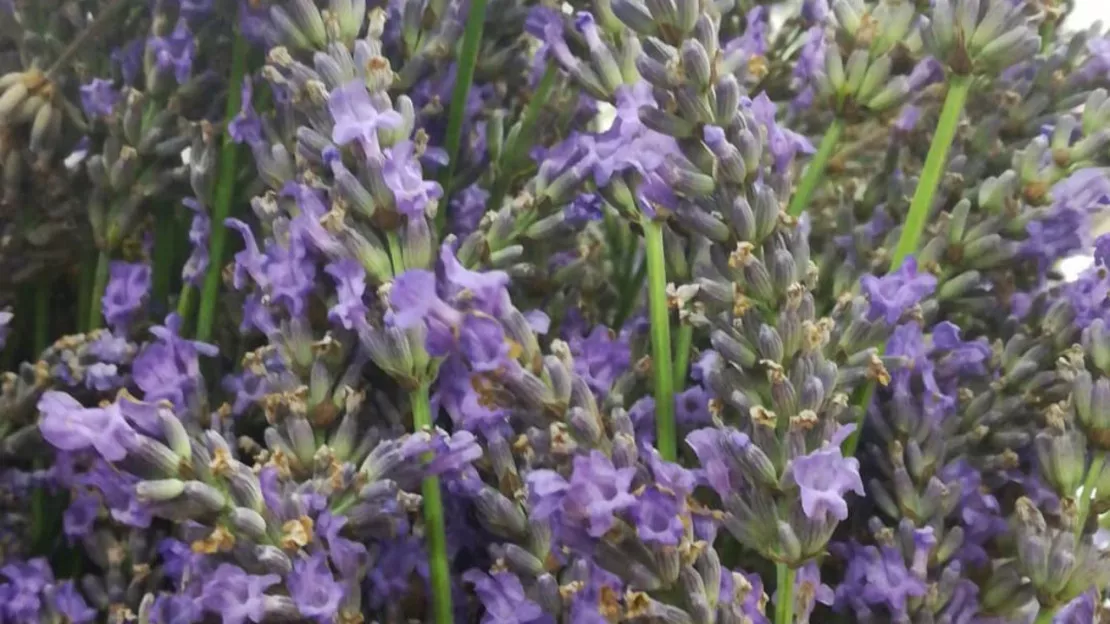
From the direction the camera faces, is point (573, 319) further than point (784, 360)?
Yes

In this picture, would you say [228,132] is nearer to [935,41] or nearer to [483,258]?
[483,258]

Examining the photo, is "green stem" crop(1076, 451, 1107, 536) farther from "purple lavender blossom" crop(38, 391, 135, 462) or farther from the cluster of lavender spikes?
"purple lavender blossom" crop(38, 391, 135, 462)

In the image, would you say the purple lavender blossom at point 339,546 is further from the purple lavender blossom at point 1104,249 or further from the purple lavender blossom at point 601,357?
the purple lavender blossom at point 1104,249

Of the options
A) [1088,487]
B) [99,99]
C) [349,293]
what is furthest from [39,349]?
[1088,487]

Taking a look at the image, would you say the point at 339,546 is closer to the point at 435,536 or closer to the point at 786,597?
the point at 435,536

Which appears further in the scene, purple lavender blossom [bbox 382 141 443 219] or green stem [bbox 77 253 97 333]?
green stem [bbox 77 253 97 333]

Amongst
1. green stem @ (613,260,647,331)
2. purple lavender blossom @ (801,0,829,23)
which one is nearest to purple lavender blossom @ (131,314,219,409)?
green stem @ (613,260,647,331)

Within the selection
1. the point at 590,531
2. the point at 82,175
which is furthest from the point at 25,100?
the point at 590,531
